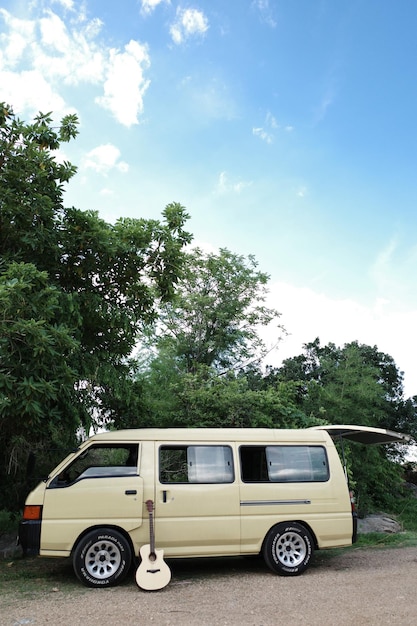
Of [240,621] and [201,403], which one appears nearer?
[240,621]

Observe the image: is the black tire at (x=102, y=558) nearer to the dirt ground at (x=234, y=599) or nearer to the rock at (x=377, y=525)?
the dirt ground at (x=234, y=599)

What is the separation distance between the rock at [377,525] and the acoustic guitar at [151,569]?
10999 millimetres

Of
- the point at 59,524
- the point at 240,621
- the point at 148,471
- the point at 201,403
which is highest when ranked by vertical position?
the point at 201,403

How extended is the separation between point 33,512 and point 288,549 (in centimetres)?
357

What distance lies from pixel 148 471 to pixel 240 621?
250 cm

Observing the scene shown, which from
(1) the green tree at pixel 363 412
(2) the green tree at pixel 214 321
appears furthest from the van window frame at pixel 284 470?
(2) the green tree at pixel 214 321

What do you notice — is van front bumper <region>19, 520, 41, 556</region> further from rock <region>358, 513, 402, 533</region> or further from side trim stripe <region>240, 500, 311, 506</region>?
rock <region>358, 513, 402, 533</region>

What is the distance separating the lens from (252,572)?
771 cm

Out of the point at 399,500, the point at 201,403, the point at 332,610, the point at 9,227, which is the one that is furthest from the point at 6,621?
the point at 399,500

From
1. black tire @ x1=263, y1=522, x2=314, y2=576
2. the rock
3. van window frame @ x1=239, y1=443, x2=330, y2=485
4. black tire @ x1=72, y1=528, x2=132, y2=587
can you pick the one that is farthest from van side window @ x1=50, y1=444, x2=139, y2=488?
the rock

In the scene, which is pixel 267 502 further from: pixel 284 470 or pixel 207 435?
pixel 207 435

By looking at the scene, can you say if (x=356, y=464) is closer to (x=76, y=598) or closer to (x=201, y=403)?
(x=201, y=403)

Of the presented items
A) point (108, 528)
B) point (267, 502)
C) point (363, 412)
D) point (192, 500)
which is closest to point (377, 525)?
point (363, 412)

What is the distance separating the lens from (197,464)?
7.63 meters
